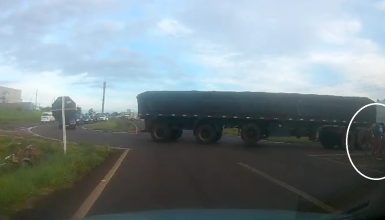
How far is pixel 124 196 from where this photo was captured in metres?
11.1

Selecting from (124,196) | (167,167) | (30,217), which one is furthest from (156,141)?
(30,217)

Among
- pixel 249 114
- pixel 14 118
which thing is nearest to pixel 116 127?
pixel 249 114

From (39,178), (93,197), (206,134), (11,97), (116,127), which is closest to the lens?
(93,197)

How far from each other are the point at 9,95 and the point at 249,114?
525ft

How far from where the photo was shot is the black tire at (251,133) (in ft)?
101

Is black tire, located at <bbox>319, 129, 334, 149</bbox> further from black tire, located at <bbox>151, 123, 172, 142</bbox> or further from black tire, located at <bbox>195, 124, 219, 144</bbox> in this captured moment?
black tire, located at <bbox>151, 123, 172, 142</bbox>

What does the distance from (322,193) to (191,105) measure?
69.0 ft

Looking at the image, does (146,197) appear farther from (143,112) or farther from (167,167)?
(143,112)

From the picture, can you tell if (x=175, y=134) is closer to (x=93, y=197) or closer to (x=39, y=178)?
(x=39, y=178)

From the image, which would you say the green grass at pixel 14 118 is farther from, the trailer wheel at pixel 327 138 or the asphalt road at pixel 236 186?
the asphalt road at pixel 236 186

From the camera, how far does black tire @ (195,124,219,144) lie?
1252 inches

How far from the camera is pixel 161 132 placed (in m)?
33.4

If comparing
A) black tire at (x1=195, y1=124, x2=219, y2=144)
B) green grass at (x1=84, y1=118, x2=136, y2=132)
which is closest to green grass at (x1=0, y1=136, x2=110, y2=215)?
black tire at (x1=195, y1=124, x2=219, y2=144)

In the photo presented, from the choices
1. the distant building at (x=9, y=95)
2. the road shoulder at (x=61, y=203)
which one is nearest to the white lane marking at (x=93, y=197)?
the road shoulder at (x=61, y=203)
